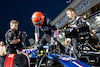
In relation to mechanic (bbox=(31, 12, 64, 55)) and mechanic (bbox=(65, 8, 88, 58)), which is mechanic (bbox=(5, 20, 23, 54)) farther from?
mechanic (bbox=(65, 8, 88, 58))

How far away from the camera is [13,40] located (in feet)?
6.30

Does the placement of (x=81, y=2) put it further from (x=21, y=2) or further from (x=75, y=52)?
(x=21, y=2)

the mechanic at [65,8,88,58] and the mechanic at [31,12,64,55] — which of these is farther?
the mechanic at [31,12,64,55]

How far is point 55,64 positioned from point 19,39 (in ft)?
2.92

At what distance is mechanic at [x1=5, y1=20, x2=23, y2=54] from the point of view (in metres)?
1.94

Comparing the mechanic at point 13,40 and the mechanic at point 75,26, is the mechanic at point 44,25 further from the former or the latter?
the mechanic at point 13,40

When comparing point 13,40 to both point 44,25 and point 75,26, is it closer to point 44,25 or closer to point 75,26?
point 44,25

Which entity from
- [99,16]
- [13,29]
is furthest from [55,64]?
[99,16]

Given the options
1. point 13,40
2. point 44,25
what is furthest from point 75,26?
point 13,40

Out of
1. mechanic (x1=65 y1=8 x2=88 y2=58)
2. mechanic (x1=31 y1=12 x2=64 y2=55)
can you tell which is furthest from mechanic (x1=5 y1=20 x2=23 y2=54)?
mechanic (x1=65 y1=8 x2=88 y2=58)

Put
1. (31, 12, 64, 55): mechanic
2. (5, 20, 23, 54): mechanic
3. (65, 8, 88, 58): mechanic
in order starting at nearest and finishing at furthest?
1. (5, 20, 23, 54): mechanic
2. (65, 8, 88, 58): mechanic
3. (31, 12, 64, 55): mechanic

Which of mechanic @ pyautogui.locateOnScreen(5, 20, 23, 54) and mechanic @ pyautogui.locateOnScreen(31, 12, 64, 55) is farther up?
mechanic @ pyautogui.locateOnScreen(31, 12, 64, 55)

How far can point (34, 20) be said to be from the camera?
9.46 feet

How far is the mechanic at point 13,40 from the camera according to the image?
1.94 m
